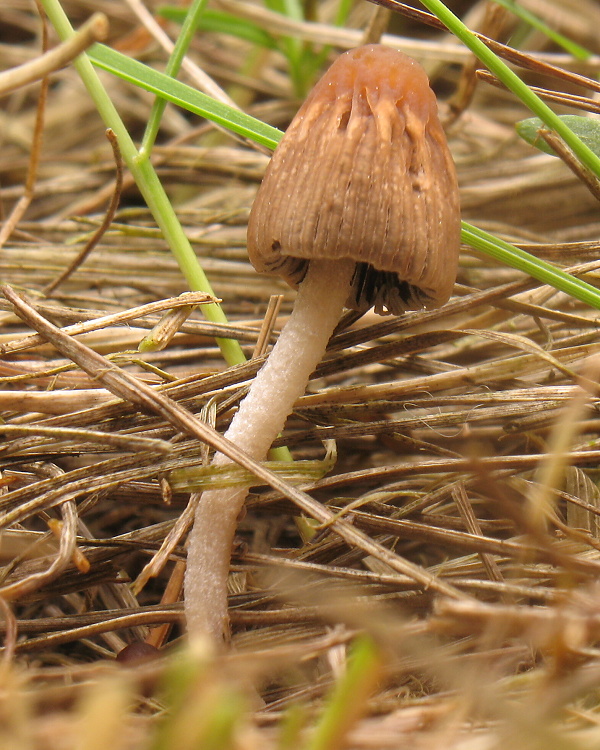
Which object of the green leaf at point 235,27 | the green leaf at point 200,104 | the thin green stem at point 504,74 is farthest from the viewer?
the green leaf at point 235,27

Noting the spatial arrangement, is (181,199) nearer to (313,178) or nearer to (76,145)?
(76,145)

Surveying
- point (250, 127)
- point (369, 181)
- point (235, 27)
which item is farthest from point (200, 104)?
point (235, 27)

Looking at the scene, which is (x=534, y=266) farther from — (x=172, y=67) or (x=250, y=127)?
(x=172, y=67)

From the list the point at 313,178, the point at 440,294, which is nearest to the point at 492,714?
the point at 440,294

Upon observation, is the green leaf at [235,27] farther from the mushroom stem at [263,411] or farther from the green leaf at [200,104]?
the mushroom stem at [263,411]

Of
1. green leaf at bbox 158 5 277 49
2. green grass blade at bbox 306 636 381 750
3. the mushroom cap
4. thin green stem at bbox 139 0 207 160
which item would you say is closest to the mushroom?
the mushroom cap

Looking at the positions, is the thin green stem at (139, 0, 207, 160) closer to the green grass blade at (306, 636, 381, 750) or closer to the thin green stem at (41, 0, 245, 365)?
the thin green stem at (41, 0, 245, 365)

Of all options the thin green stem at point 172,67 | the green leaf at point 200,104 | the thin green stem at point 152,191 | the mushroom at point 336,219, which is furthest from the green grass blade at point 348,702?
the thin green stem at point 172,67

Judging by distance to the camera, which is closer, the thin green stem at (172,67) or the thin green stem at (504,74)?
the thin green stem at (504,74)
